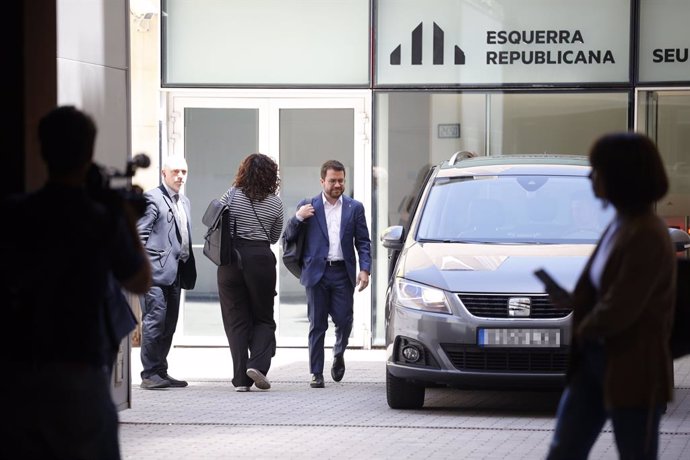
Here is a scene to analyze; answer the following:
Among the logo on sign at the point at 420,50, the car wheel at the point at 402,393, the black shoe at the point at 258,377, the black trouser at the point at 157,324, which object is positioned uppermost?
the logo on sign at the point at 420,50

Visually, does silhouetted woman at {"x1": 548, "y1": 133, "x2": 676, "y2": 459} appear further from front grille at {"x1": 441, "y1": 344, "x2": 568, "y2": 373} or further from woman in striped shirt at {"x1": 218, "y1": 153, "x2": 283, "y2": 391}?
woman in striped shirt at {"x1": 218, "y1": 153, "x2": 283, "y2": 391}

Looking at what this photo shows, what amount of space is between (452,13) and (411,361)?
6.19 meters

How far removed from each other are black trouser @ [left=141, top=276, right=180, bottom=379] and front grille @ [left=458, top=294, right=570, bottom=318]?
9.93 ft

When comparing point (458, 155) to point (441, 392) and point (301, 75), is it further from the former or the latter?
point (301, 75)

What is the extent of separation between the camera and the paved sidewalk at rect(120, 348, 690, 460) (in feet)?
27.3

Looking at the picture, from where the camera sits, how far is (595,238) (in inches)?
407

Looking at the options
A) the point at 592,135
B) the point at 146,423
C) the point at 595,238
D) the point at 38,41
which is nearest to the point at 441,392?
the point at 595,238

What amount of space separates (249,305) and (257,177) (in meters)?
1.05

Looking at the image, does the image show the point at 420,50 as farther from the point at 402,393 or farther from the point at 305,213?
the point at 402,393

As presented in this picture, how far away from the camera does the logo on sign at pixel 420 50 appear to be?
49.5ft

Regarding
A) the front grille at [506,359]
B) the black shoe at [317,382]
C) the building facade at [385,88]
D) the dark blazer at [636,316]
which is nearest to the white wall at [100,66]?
the front grille at [506,359]

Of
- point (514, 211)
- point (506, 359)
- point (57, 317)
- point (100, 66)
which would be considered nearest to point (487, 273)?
Answer: point (506, 359)

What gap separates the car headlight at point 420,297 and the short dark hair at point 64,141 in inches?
218

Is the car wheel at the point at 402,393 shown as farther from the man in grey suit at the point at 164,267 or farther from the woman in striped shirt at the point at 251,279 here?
the man in grey suit at the point at 164,267
